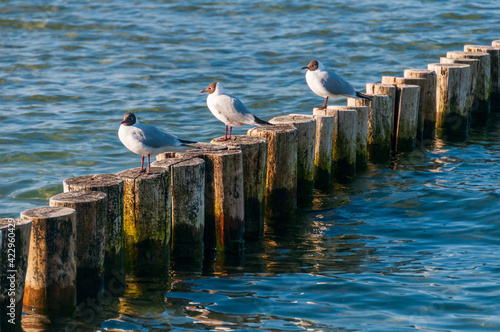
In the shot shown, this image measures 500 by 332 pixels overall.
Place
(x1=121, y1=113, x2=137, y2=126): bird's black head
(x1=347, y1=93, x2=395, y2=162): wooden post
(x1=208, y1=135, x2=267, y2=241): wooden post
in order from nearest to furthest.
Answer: (x1=121, y1=113, x2=137, y2=126): bird's black head, (x1=208, y1=135, x2=267, y2=241): wooden post, (x1=347, y1=93, x2=395, y2=162): wooden post

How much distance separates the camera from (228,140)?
773cm

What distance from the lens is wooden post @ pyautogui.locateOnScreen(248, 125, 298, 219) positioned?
804 centimetres

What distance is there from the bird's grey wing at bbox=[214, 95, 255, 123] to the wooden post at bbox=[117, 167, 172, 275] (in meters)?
1.87

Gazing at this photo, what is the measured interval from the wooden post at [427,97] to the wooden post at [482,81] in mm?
1737

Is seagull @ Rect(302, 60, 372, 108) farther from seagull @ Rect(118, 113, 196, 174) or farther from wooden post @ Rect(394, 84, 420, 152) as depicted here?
seagull @ Rect(118, 113, 196, 174)

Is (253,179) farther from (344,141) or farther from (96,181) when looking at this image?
(344,141)

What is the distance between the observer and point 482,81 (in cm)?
1285

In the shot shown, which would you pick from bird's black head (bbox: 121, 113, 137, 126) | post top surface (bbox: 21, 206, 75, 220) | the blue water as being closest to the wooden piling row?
post top surface (bbox: 21, 206, 75, 220)

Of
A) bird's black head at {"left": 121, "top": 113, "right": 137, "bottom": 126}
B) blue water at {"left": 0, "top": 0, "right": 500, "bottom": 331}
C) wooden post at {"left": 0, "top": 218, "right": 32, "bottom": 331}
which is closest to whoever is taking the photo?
wooden post at {"left": 0, "top": 218, "right": 32, "bottom": 331}

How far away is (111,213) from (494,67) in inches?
396

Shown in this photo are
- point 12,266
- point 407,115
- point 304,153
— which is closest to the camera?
point 12,266

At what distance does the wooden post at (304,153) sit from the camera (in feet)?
28.0

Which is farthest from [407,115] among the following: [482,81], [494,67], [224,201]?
[224,201]

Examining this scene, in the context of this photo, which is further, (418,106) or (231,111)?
(418,106)
